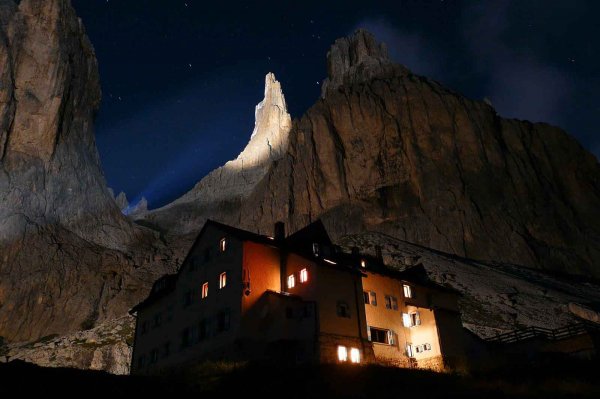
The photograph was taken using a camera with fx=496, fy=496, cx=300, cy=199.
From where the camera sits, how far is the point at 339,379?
25578 mm

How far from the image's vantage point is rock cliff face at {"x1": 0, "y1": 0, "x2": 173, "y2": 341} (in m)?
86.1

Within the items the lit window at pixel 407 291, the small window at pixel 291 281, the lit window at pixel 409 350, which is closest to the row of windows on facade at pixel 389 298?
the lit window at pixel 407 291

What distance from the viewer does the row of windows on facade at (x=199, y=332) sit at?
36.8 metres

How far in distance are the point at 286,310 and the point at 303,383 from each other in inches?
471

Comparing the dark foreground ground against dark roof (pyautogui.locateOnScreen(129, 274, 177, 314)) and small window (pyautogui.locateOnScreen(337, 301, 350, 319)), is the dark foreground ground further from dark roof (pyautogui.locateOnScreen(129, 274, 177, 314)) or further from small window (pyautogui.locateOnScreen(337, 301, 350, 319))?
dark roof (pyautogui.locateOnScreen(129, 274, 177, 314))

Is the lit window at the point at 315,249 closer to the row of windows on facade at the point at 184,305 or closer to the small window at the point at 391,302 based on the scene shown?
the small window at the point at 391,302

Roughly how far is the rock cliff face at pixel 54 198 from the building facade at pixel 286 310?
4801 centimetres

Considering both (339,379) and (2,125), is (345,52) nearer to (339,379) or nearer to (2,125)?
(2,125)

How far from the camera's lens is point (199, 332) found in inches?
1533

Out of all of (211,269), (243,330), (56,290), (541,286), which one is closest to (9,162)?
(56,290)

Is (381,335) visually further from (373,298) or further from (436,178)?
(436,178)

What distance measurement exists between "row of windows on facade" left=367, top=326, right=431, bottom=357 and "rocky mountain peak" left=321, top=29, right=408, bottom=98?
94.5m

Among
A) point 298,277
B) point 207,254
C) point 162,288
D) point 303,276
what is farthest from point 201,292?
point 303,276

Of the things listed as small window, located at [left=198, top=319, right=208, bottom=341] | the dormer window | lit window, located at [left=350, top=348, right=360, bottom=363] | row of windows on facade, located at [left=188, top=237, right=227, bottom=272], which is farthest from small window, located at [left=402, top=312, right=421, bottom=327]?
small window, located at [left=198, top=319, right=208, bottom=341]
